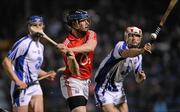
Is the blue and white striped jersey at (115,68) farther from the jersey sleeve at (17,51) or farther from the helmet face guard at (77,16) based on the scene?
the jersey sleeve at (17,51)

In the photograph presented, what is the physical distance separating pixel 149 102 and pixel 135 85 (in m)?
0.50

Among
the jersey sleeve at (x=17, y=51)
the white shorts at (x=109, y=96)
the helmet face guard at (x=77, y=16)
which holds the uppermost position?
the helmet face guard at (x=77, y=16)

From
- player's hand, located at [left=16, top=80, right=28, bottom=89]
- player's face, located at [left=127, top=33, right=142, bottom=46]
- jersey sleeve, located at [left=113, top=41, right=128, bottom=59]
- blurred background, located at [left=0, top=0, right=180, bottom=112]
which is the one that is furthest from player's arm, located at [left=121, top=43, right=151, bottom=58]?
blurred background, located at [left=0, top=0, right=180, bottom=112]

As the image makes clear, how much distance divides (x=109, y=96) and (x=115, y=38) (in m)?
6.24

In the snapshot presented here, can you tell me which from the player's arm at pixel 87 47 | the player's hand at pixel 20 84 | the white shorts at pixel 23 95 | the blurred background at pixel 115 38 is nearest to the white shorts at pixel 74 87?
the player's arm at pixel 87 47

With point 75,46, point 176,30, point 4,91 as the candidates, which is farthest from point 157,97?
point 75,46

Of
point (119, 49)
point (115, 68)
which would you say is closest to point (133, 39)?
point (119, 49)

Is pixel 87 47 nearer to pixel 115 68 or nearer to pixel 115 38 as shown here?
pixel 115 68

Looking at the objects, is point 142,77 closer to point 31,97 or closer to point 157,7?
point 31,97

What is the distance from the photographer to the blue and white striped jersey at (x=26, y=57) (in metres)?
11.7

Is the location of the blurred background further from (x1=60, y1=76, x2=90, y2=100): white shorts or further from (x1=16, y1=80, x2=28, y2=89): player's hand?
(x1=60, y1=76, x2=90, y2=100): white shorts

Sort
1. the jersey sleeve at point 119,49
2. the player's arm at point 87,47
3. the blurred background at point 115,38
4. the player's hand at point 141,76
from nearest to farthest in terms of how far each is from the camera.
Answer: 1. the player's arm at point 87,47
2. the jersey sleeve at point 119,49
3. the player's hand at point 141,76
4. the blurred background at point 115,38

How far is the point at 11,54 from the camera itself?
458 inches

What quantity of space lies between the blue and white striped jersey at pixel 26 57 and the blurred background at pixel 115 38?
13.8ft
